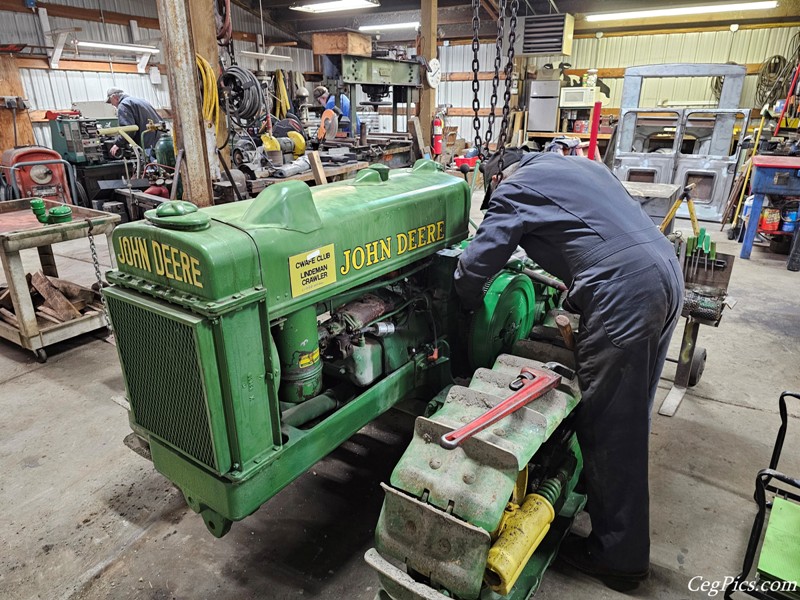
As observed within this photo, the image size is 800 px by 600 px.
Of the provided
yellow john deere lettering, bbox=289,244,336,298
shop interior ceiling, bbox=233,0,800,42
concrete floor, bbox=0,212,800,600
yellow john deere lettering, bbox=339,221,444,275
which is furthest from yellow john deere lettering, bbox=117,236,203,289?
shop interior ceiling, bbox=233,0,800,42

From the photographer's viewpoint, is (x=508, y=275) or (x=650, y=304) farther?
(x=508, y=275)

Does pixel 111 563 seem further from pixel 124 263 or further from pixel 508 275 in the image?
pixel 508 275

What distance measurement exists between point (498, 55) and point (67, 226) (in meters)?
2.61

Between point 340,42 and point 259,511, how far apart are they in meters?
5.76

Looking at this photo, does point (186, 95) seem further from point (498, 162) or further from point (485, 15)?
point (485, 15)

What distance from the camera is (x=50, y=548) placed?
192cm

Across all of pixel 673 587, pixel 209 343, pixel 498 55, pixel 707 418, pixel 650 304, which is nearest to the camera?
pixel 209 343

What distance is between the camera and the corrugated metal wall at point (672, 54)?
339 inches

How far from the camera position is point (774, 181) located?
4.92 metres

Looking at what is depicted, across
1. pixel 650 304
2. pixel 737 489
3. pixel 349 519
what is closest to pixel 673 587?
pixel 737 489

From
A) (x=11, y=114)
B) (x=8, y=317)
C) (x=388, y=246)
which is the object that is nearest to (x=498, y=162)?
(x=388, y=246)

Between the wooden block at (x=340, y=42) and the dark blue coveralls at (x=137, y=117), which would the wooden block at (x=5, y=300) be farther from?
the wooden block at (x=340, y=42)

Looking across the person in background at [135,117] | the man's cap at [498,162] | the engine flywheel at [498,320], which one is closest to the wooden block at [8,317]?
the engine flywheel at [498,320]

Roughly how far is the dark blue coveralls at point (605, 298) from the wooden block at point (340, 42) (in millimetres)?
5161
